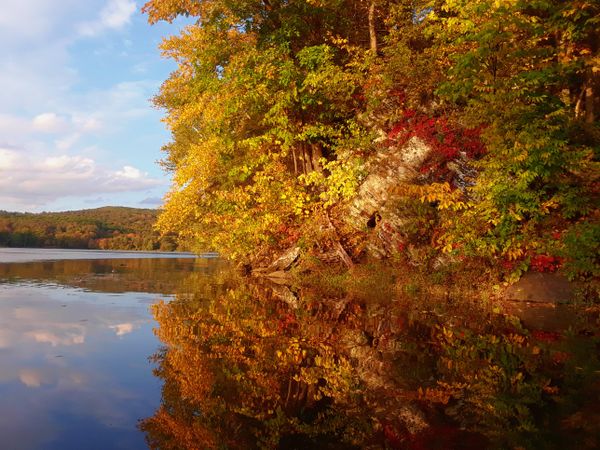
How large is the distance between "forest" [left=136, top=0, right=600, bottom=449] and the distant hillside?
176 ft

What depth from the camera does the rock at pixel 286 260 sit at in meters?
21.1

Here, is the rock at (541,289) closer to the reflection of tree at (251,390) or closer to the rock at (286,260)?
the reflection of tree at (251,390)

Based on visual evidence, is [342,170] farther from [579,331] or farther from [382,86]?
[579,331]

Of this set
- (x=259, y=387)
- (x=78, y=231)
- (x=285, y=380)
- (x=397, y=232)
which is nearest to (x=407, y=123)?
(x=397, y=232)

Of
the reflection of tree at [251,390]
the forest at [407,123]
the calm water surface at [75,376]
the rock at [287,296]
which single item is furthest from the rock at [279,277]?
the reflection of tree at [251,390]

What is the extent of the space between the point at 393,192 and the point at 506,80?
532 centimetres

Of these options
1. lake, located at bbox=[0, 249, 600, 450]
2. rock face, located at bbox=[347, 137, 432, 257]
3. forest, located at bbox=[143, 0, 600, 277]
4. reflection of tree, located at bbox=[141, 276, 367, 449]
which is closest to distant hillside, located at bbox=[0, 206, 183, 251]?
forest, located at bbox=[143, 0, 600, 277]

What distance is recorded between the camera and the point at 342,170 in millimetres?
18156

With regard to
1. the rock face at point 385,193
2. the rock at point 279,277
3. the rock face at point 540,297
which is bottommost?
the rock at point 279,277

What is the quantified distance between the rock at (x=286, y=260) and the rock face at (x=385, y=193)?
4.07m

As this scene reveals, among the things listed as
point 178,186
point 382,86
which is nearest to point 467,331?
point 382,86

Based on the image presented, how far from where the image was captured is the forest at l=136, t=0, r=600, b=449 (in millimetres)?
4414

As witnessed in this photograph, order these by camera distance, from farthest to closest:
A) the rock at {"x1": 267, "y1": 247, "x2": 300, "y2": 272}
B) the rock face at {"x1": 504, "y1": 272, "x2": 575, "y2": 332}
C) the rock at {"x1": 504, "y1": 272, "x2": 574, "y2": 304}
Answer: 1. the rock at {"x1": 267, "y1": 247, "x2": 300, "y2": 272}
2. the rock at {"x1": 504, "y1": 272, "x2": 574, "y2": 304}
3. the rock face at {"x1": 504, "y1": 272, "x2": 575, "y2": 332}

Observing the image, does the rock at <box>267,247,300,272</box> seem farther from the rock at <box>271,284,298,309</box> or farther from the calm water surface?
the calm water surface
